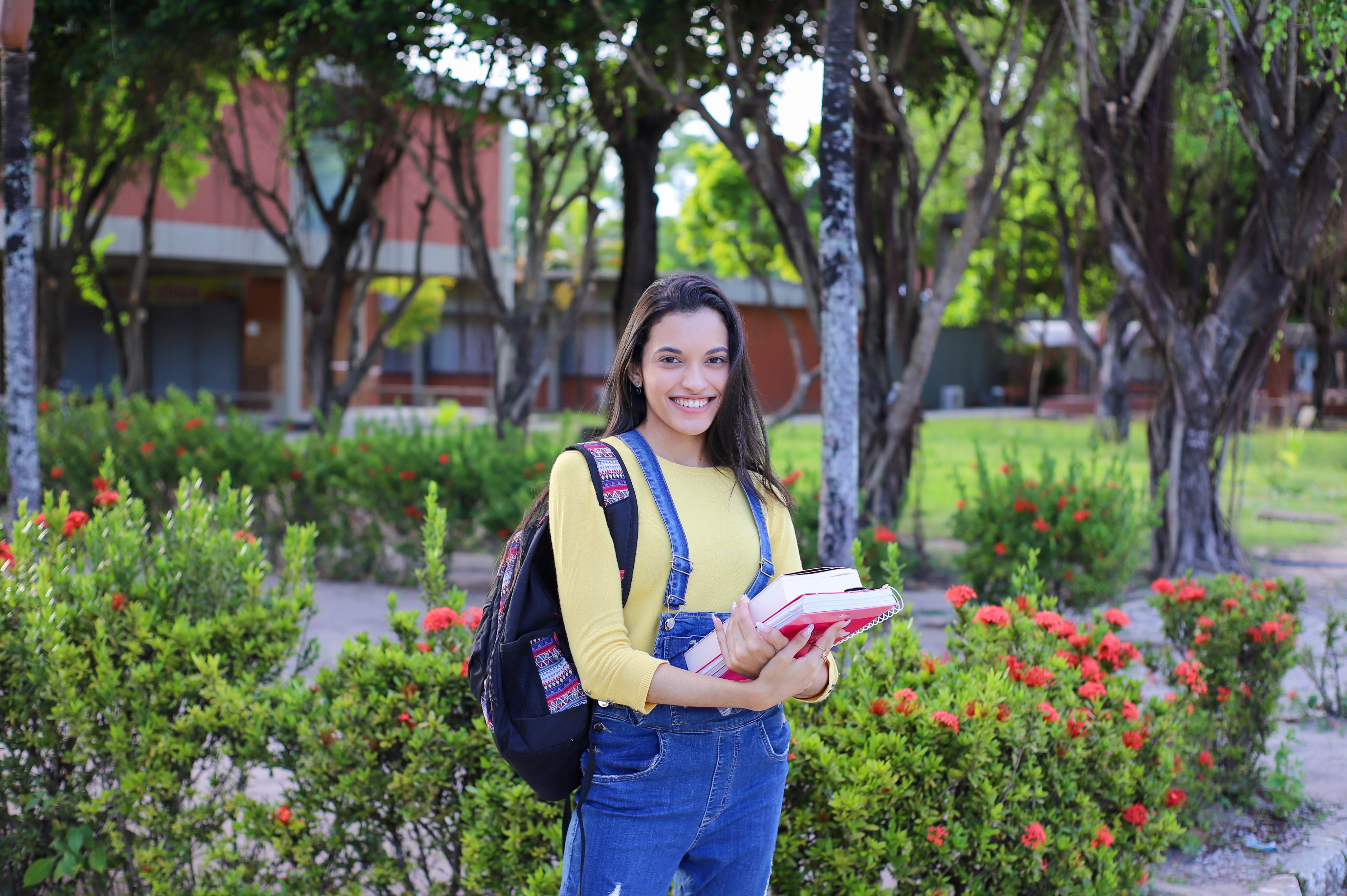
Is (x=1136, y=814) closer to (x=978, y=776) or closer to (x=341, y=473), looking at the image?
(x=978, y=776)

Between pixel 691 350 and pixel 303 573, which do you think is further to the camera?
pixel 303 573

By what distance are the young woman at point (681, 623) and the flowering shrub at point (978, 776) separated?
0.60 meters

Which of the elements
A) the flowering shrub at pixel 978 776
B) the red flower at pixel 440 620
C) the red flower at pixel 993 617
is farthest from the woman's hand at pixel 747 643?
the red flower at pixel 993 617

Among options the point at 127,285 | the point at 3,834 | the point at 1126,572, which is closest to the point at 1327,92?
the point at 1126,572

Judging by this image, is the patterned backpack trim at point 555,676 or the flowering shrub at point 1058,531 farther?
the flowering shrub at point 1058,531

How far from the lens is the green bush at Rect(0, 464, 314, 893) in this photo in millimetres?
2877

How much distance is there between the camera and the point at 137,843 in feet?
9.51

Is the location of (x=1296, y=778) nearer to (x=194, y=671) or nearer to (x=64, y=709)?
(x=194, y=671)

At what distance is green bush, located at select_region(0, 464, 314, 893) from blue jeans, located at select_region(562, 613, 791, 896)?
1411mm

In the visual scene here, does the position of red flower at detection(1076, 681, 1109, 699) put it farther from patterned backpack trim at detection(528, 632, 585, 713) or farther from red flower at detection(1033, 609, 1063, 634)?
patterned backpack trim at detection(528, 632, 585, 713)

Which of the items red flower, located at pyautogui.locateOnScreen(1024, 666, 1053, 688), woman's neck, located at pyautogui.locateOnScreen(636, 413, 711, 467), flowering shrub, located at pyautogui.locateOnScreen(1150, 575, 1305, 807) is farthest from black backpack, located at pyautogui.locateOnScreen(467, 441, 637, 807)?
flowering shrub, located at pyautogui.locateOnScreen(1150, 575, 1305, 807)

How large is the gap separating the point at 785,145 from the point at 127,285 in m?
24.2

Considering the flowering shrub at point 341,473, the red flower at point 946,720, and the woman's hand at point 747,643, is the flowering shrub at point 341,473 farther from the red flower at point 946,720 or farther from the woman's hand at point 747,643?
the woman's hand at point 747,643

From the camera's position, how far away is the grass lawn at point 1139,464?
11312 mm
